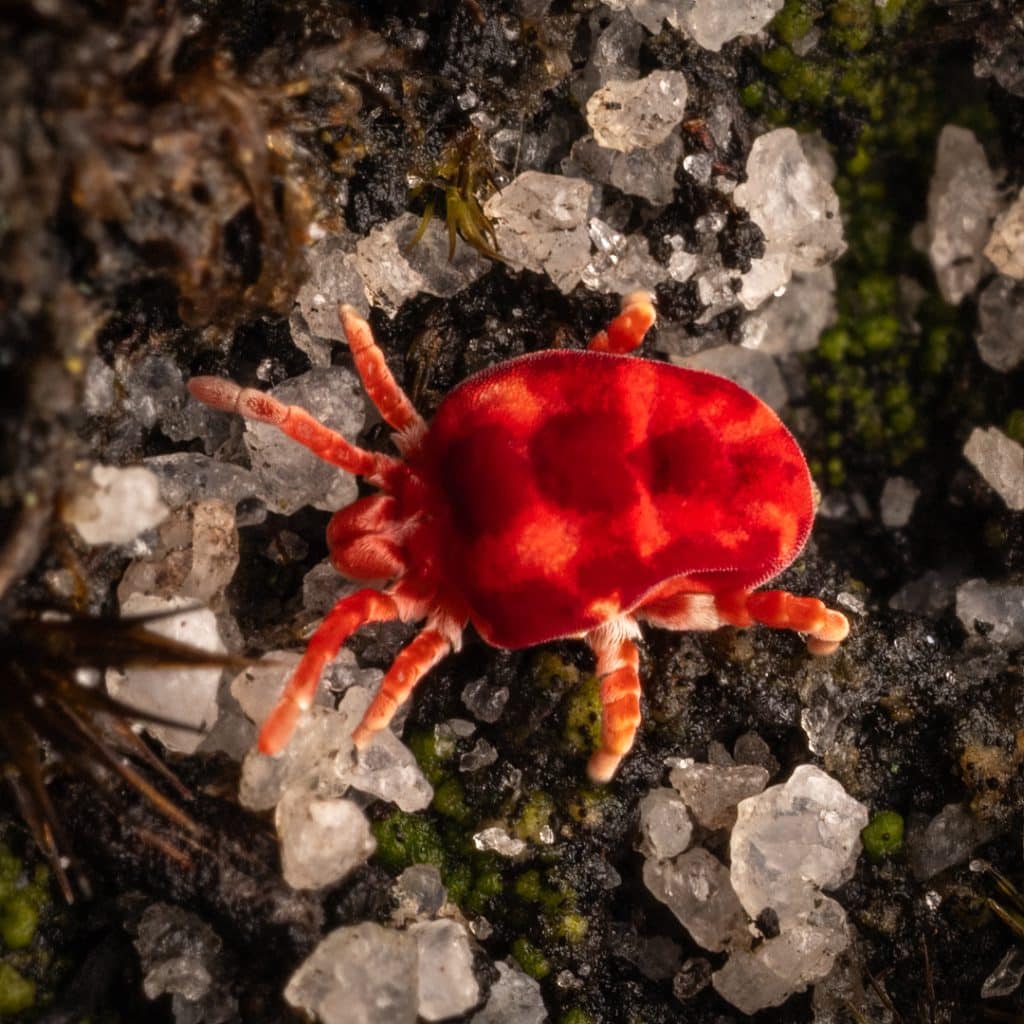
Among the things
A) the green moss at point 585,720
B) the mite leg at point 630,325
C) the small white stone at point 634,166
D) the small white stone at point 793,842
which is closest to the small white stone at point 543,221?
the small white stone at point 634,166

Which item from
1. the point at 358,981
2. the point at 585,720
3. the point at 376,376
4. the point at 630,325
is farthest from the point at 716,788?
the point at 376,376

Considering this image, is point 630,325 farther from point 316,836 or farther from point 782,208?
point 316,836

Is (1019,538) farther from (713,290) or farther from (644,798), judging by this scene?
(644,798)

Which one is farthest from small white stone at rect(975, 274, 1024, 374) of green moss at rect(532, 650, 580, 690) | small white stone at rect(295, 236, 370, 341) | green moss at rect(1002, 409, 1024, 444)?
small white stone at rect(295, 236, 370, 341)

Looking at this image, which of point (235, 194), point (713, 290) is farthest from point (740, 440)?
point (235, 194)

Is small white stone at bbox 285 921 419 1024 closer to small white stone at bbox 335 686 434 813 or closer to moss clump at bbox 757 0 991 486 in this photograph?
small white stone at bbox 335 686 434 813
